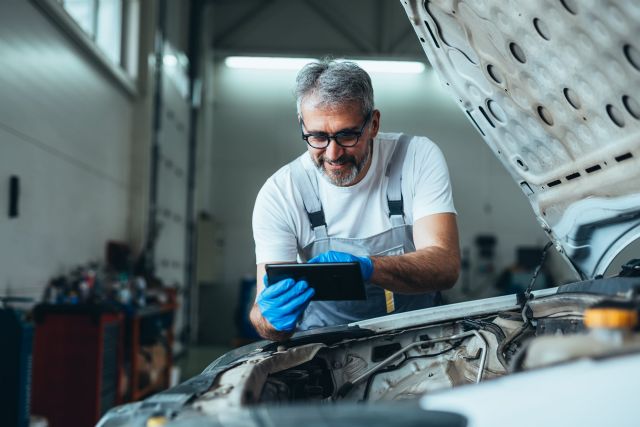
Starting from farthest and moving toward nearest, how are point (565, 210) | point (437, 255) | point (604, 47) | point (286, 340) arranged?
point (437, 255)
point (565, 210)
point (286, 340)
point (604, 47)

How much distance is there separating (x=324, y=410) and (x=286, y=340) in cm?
77

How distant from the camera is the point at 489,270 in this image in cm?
969

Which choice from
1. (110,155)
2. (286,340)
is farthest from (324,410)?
(110,155)

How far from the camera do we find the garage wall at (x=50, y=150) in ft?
11.9

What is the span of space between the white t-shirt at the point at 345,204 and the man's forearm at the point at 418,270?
0.65ft

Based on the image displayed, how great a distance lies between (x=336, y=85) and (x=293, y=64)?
786 cm

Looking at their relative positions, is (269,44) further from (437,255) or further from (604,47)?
(604,47)

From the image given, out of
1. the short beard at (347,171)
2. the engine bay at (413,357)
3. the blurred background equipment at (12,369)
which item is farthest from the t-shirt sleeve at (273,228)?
the blurred background equipment at (12,369)

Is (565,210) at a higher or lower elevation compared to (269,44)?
lower

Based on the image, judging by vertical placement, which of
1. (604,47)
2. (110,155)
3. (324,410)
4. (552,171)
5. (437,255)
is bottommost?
(324,410)

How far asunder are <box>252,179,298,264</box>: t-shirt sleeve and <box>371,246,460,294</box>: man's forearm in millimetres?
414

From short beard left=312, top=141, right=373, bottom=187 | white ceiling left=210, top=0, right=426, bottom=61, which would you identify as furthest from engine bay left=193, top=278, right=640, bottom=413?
white ceiling left=210, top=0, right=426, bottom=61

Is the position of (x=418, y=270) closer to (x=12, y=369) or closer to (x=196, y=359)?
(x=12, y=369)

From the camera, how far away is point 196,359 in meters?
7.67
